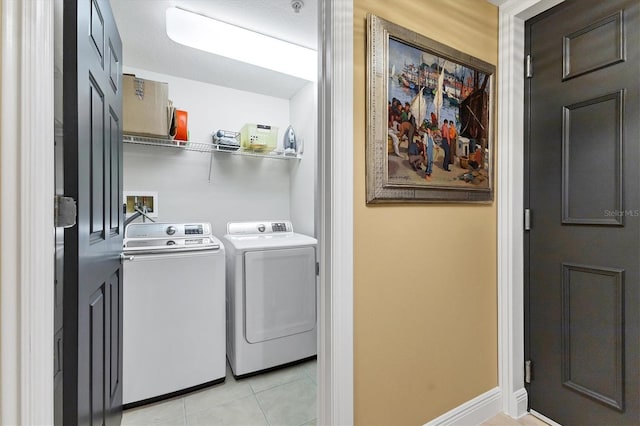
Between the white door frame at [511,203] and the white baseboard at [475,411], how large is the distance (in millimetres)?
61

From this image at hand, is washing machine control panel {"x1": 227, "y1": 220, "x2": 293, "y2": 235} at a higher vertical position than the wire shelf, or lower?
lower

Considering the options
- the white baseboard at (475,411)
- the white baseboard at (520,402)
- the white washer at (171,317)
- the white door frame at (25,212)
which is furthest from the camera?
the white washer at (171,317)

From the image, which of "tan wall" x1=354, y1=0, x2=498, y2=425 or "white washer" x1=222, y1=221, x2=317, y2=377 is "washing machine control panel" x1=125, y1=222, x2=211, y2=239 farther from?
"tan wall" x1=354, y1=0, x2=498, y2=425

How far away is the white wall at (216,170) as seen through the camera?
8.62 feet

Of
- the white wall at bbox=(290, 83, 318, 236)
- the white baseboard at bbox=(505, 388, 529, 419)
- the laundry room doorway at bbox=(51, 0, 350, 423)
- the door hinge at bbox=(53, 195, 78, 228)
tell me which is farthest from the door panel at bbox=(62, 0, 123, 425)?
the white baseboard at bbox=(505, 388, 529, 419)

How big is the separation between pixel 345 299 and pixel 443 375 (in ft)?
2.53

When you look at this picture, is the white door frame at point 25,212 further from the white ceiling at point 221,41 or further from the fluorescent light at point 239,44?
the fluorescent light at point 239,44

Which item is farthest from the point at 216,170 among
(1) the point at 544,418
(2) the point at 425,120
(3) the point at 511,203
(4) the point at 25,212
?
(1) the point at 544,418

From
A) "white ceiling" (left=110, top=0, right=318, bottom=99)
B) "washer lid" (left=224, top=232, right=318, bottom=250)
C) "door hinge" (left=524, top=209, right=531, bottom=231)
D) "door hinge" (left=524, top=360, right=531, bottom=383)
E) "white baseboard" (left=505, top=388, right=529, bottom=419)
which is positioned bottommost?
"white baseboard" (left=505, top=388, right=529, bottom=419)

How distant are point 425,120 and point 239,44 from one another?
1.68 meters

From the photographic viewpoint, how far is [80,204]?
863mm

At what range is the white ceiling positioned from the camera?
188 cm

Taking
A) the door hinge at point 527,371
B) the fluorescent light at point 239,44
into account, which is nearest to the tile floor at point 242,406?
the door hinge at point 527,371

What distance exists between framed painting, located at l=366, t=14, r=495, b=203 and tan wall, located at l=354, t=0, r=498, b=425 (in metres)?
0.06
